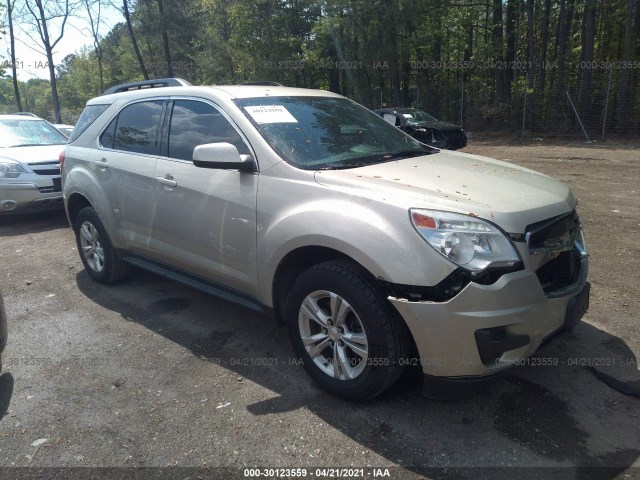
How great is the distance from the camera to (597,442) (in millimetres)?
2525

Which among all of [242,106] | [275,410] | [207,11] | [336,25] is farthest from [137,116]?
[207,11]

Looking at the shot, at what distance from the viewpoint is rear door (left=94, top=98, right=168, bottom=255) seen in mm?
4035

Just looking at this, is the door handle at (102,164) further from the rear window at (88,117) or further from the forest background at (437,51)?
the forest background at (437,51)

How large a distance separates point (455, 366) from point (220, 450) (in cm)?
130

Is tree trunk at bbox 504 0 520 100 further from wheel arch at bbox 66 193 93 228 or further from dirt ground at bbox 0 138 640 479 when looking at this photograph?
wheel arch at bbox 66 193 93 228

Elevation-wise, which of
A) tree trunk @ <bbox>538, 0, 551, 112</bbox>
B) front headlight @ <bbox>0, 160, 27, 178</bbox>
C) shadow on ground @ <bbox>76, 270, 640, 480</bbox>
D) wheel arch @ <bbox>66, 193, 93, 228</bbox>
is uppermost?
tree trunk @ <bbox>538, 0, 551, 112</bbox>

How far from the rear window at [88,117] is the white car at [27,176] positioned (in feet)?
9.99

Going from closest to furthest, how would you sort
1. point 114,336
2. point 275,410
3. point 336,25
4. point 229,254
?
point 275,410 → point 229,254 → point 114,336 → point 336,25

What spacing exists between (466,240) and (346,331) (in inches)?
34.1

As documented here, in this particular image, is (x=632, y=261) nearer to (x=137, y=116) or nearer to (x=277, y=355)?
(x=277, y=355)

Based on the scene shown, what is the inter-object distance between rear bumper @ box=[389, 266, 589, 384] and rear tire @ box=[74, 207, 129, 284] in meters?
3.24

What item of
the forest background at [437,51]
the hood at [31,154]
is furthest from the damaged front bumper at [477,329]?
the forest background at [437,51]

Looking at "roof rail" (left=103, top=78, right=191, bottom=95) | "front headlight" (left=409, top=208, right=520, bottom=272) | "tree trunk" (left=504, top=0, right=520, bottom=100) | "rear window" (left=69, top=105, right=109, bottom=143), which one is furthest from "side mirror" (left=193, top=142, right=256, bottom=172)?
"tree trunk" (left=504, top=0, right=520, bottom=100)

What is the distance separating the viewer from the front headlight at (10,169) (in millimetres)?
7469
